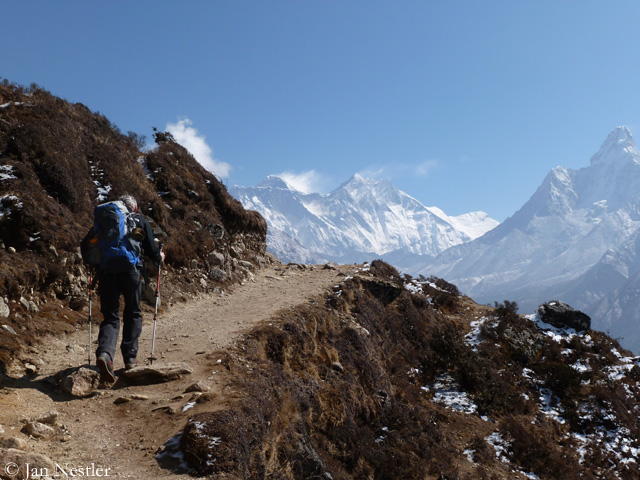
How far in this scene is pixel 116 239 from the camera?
23.5 feet

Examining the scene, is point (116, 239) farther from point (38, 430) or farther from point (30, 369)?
point (38, 430)

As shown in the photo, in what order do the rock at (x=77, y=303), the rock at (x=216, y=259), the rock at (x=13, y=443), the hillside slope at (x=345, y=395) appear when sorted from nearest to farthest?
the rock at (x=13, y=443)
the hillside slope at (x=345, y=395)
the rock at (x=77, y=303)
the rock at (x=216, y=259)

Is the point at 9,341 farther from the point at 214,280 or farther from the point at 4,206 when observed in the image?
the point at 214,280

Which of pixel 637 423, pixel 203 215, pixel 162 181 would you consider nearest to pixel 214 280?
pixel 203 215

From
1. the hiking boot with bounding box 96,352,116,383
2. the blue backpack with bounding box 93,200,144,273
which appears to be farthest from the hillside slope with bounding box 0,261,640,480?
the blue backpack with bounding box 93,200,144,273

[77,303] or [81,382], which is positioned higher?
[77,303]

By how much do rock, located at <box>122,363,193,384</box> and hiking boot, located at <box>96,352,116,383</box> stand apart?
1.03 feet

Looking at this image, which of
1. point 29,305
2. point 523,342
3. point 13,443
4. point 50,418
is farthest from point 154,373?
point 523,342

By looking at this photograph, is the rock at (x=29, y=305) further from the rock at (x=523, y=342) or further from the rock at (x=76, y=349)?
the rock at (x=523, y=342)

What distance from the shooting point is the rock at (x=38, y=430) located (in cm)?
506

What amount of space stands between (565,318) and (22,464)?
30.3 metres

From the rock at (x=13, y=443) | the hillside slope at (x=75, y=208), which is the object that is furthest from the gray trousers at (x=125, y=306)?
the rock at (x=13, y=443)

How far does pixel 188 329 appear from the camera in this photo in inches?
444

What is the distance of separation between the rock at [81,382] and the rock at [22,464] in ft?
6.97
